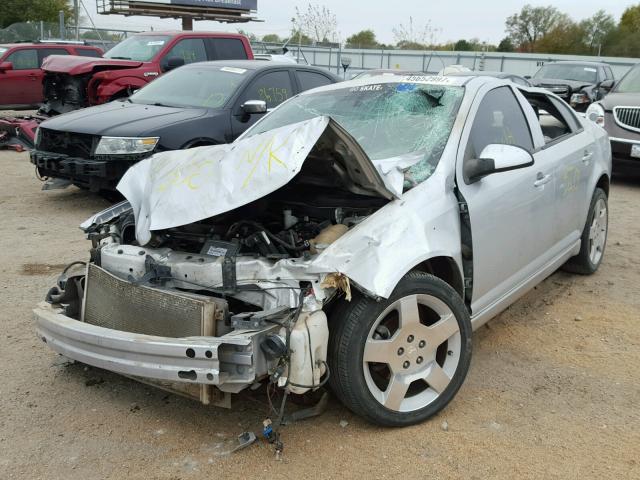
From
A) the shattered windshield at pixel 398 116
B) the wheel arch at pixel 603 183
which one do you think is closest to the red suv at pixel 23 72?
the shattered windshield at pixel 398 116

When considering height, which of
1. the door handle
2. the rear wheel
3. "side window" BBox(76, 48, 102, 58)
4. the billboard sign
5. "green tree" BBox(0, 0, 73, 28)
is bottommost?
the rear wheel

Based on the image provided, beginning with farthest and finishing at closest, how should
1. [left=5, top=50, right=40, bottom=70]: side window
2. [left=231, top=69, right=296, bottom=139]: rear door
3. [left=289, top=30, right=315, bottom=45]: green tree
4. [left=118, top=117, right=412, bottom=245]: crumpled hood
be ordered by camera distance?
1. [left=289, top=30, right=315, bottom=45]: green tree
2. [left=5, top=50, right=40, bottom=70]: side window
3. [left=231, top=69, right=296, bottom=139]: rear door
4. [left=118, top=117, right=412, bottom=245]: crumpled hood

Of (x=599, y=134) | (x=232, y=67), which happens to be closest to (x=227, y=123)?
(x=232, y=67)

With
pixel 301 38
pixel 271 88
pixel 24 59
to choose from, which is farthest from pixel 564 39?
pixel 271 88

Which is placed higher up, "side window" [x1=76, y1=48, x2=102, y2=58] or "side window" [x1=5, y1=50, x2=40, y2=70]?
"side window" [x1=76, y1=48, x2=102, y2=58]

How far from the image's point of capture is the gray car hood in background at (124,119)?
6.85 metres

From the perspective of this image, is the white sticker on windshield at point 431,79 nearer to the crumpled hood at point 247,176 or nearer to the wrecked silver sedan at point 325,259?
the wrecked silver sedan at point 325,259

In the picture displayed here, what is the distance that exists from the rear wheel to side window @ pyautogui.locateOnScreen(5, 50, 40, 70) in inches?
584

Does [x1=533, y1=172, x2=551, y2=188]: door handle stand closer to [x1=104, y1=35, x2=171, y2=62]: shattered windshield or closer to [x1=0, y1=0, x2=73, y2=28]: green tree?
[x1=104, y1=35, x2=171, y2=62]: shattered windshield

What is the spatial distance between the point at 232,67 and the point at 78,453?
592cm

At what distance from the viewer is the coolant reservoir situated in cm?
276

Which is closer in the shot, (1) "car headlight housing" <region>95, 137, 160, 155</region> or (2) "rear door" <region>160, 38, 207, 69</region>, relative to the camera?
(1) "car headlight housing" <region>95, 137, 160, 155</region>

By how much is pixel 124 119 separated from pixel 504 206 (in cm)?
484

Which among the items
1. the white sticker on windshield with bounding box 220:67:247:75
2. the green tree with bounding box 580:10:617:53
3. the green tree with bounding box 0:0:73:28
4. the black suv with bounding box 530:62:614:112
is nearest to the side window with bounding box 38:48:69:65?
the white sticker on windshield with bounding box 220:67:247:75
